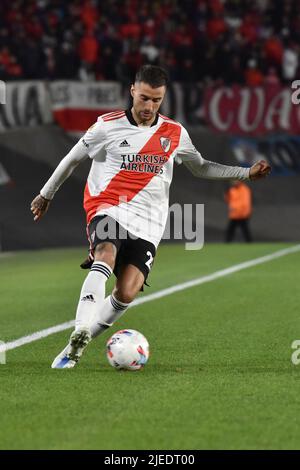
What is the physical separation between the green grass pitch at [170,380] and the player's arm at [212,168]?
4.48 ft

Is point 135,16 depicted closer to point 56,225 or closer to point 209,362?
point 56,225

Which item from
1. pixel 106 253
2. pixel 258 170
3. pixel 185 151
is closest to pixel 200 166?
pixel 185 151

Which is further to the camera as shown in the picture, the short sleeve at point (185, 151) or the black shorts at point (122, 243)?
the short sleeve at point (185, 151)

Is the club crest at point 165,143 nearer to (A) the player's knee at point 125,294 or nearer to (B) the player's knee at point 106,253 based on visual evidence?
(B) the player's knee at point 106,253

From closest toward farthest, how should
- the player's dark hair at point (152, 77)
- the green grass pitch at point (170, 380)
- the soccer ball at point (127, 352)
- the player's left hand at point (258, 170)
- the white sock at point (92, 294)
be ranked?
the green grass pitch at point (170, 380) → the white sock at point (92, 294) → the soccer ball at point (127, 352) → the player's dark hair at point (152, 77) → the player's left hand at point (258, 170)

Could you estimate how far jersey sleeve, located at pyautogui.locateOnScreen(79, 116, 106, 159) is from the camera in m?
7.61

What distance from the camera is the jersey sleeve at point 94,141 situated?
761 centimetres

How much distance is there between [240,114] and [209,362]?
15.9 m

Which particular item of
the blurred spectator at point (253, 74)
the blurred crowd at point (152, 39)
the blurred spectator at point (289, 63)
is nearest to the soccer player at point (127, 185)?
the blurred crowd at point (152, 39)

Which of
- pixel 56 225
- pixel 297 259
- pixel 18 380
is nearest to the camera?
pixel 18 380

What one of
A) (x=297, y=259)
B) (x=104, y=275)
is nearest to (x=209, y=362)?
(x=104, y=275)

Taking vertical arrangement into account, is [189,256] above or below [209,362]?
above

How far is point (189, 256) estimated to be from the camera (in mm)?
19172

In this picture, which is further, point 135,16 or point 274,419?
point 135,16
